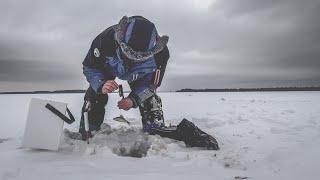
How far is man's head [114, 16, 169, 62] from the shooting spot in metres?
4.86

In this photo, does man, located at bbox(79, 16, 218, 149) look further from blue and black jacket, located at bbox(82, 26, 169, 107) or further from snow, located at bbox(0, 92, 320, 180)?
snow, located at bbox(0, 92, 320, 180)

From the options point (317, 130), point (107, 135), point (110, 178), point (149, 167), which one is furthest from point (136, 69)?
point (317, 130)

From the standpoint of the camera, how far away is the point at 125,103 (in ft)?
16.2

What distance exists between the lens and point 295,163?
152 inches

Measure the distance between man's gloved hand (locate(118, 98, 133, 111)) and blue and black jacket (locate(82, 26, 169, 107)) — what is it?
0.42 feet

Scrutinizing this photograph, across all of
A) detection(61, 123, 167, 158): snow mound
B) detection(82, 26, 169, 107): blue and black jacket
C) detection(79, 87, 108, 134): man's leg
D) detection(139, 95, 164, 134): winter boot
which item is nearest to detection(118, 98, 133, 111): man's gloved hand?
detection(82, 26, 169, 107): blue and black jacket

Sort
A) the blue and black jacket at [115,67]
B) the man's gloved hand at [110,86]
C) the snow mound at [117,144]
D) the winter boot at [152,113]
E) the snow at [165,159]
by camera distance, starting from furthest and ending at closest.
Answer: the winter boot at [152,113] < the blue and black jacket at [115,67] < the man's gloved hand at [110,86] < the snow mound at [117,144] < the snow at [165,159]

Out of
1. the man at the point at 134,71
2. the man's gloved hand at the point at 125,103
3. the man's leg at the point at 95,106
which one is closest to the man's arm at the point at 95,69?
the man at the point at 134,71

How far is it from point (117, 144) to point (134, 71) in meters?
1.07

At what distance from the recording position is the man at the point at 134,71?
16.1 feet

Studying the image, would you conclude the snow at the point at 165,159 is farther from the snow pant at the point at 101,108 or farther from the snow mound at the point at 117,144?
the snow pant at the point at 101,108

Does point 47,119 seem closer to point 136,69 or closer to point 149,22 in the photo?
point 136,69

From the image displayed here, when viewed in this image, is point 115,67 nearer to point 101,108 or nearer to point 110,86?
point 110,86

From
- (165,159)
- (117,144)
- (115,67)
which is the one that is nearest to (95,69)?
(115,67)
